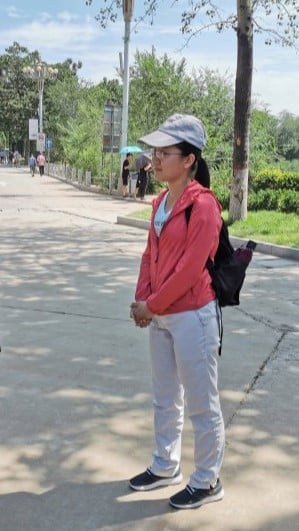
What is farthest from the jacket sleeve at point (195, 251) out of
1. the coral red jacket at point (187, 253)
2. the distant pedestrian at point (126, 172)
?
the distant pedestrian at point (126, 172)

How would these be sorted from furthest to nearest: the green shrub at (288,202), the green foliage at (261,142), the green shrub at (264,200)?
the green foliage at (261,142), the green shrub at (264,200), the green shrub at (288,202)

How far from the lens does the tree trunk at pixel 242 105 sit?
1338 cm

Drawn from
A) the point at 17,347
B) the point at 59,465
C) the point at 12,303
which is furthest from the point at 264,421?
the point at 12,303

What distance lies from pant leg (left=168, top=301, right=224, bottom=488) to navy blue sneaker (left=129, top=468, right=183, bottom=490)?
0.63 feet

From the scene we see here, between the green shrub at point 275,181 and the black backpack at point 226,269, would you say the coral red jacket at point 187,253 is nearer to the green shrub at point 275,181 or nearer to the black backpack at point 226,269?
the black backpack at point 226,269

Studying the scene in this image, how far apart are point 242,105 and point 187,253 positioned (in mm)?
11440

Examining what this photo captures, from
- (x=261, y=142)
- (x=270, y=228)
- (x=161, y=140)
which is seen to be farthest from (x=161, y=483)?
(x=261, y=142)

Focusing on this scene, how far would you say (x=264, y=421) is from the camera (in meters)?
4.04

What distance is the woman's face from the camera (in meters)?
2.82

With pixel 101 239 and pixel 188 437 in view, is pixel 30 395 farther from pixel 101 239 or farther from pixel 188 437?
pixel 101 239

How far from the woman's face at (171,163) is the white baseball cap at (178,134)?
4 cm

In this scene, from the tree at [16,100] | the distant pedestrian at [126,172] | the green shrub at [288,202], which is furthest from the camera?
the tree at [16,100]

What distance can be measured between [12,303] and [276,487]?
14.3ft

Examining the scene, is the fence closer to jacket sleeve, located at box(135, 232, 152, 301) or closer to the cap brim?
jacket sleeve, located at box(135, 232, 152, 301)
